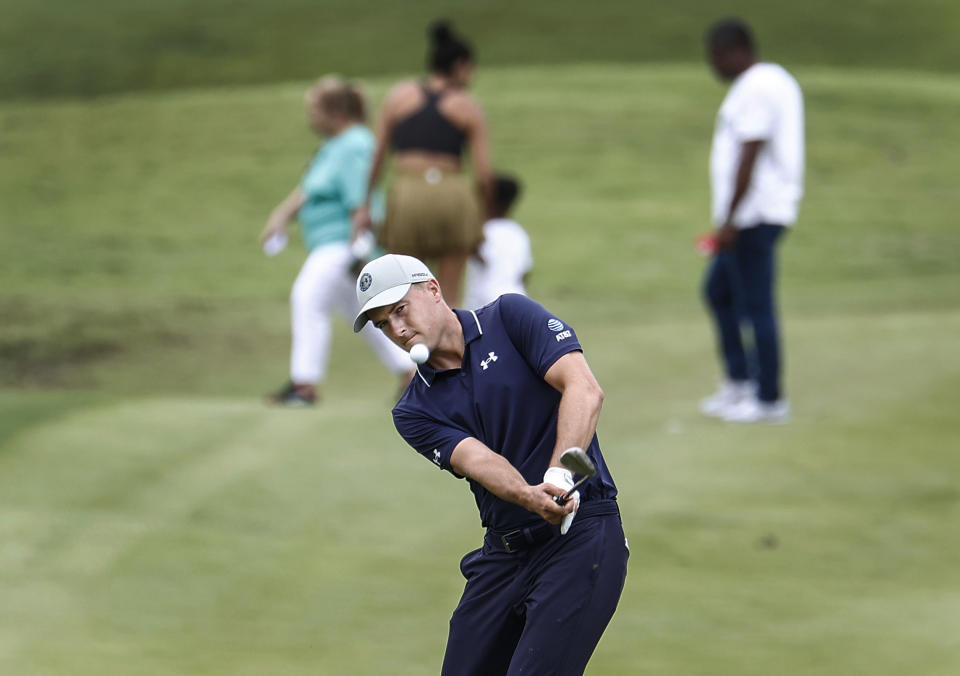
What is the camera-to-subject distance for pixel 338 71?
3006 cm

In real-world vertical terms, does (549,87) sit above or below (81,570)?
above

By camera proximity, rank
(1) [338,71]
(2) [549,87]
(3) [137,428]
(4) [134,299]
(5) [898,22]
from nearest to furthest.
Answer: (3) [137,428]
(4) [134,299]
(2) [549,87]
(1) [338,71]
(5) [898,22]

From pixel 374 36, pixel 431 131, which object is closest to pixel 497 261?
pixel 431 131

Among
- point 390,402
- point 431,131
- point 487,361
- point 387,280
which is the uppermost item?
point 431,131

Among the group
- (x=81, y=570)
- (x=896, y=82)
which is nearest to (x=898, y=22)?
(x=896, y=82)

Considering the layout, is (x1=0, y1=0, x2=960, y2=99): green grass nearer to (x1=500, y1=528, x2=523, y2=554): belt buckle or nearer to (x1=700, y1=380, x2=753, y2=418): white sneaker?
(x1=700, y1=380, x2=753, y2=418): white sneaker

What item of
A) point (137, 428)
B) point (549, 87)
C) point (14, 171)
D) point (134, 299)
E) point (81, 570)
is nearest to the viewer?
point (81, 570)

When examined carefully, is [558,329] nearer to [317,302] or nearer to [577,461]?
[577,461]

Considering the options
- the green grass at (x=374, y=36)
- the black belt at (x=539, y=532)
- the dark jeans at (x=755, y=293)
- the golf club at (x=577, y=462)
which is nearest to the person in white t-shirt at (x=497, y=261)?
the dark jeans at (x=755, y=293)

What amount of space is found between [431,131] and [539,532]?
490cm

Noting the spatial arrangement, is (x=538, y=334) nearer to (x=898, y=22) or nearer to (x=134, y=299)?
(x=134, y=299)

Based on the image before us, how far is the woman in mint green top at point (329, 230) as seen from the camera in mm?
8750

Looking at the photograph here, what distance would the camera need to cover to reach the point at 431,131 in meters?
8.73

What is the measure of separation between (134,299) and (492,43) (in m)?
17.8
